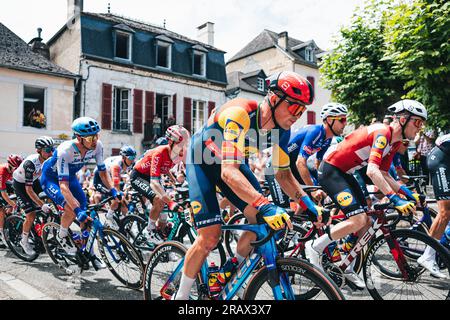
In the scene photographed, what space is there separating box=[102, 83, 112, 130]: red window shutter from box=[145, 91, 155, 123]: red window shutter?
7.91 ft

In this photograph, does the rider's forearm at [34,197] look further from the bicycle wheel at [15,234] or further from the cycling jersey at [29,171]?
the bicycle wheel at [15,234]

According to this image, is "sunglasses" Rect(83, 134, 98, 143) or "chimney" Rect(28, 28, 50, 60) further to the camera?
"chimney" Rect(28, 28, 50, 60)

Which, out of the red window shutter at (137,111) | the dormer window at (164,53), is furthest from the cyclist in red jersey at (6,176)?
the dormer window at (164,53)

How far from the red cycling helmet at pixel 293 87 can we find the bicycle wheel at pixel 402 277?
5.87 ft

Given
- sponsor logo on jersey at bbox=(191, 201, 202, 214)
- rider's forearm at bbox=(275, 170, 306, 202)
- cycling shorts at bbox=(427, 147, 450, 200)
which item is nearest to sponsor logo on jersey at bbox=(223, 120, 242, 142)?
sponsor logo on jersey at bbox=(191, 201, 202, 214)

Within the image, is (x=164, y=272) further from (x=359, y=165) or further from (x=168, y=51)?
(x=168, y=51)

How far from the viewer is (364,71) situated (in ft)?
53.4

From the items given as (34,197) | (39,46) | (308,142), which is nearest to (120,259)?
(34,197)

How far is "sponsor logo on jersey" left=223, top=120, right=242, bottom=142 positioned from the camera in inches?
115

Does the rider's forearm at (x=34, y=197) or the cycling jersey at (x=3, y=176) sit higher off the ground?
the cycling jersey at (x=3, y=176)

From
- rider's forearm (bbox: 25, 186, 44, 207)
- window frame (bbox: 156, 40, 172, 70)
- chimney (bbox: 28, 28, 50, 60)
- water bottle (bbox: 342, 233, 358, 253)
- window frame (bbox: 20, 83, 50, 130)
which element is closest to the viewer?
water bottle (bbox: 342, 233, 358, 253)

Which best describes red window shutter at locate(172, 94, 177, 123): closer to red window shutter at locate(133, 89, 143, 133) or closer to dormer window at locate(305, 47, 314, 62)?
red window shutter at locate(133, 89, 143, 133)

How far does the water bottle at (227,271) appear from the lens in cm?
329

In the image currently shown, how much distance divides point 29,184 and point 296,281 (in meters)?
5.48
